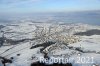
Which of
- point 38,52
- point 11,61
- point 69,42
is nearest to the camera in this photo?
point 11,61

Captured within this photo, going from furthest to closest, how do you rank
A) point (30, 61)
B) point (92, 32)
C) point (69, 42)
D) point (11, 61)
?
point (92, 32) → point (69, 42) → point (11, 61) → point (30, 61)

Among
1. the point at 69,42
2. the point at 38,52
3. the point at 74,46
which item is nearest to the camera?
the point at 38,52

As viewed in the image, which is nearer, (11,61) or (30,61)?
(30,61)

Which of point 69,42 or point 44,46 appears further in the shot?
point 69,42

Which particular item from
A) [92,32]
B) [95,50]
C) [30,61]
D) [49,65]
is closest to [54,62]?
[49,65]

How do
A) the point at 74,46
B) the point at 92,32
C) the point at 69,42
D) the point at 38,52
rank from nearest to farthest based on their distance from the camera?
the point at 38,52 < the point at 74,46 < the point at 69,42 < the point at 92,32

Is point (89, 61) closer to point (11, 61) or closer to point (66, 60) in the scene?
point (66, 60)

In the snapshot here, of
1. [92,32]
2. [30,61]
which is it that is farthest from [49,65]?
[92,32]

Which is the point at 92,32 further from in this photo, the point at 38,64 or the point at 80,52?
the point at 38,64
